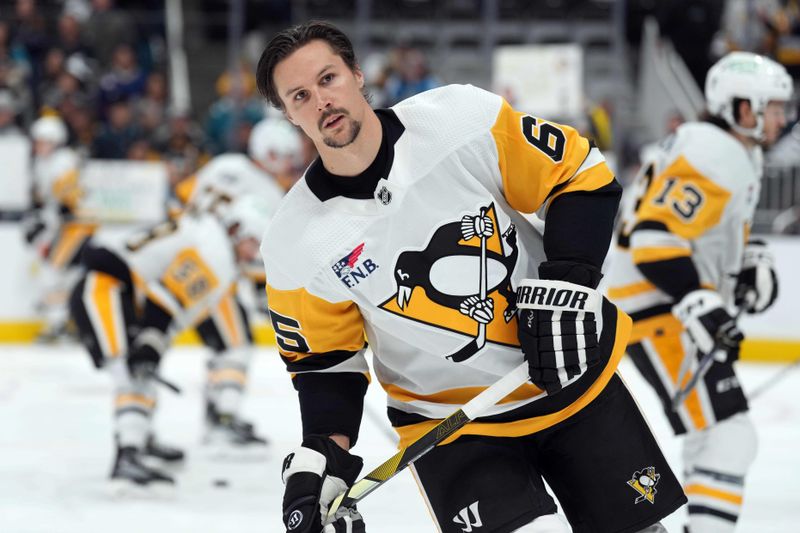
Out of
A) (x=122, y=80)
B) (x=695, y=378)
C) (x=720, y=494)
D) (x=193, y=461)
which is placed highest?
(x=695, y=378)

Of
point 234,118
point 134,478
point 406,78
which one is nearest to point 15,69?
point 234,118

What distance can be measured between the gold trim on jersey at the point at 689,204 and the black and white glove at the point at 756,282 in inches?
11.1

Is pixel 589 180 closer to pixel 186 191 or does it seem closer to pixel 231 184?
pixel 231 184

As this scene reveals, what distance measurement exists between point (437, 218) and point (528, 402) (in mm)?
369

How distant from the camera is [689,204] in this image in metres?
3.00

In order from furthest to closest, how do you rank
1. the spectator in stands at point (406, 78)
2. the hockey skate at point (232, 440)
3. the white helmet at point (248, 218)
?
the spectator in stands at point (406, 78) → the hockey skate at point (232, 440) → the white helmet at point (248, 218)

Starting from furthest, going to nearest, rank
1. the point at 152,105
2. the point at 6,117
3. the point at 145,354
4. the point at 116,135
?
the point at 152,105 → the point at 116,135 → the point at 6,117 → the point at 145,354

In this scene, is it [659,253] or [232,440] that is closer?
[659,253]

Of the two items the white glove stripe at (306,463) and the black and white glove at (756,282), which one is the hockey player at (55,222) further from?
the white glove stripe at (306,463)

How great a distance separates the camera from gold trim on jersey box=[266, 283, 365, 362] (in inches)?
80.5

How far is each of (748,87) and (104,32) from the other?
696cm

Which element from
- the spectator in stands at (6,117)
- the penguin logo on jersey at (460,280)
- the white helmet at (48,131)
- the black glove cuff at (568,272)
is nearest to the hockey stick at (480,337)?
the penguin logo on jersey at (460,280)

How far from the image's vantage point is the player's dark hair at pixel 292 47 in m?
1.99

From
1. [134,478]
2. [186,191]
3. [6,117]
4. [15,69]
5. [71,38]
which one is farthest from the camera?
[71,38]
